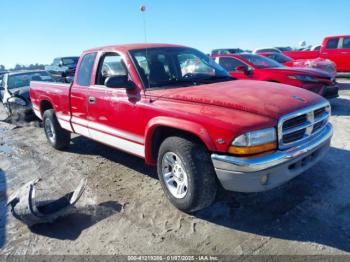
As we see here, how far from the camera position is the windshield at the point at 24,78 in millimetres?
9969

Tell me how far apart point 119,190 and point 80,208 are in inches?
23.6

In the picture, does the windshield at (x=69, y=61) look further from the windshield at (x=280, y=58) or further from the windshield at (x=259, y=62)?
the windshield at (x=259, y=62)

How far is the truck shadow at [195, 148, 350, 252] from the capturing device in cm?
290

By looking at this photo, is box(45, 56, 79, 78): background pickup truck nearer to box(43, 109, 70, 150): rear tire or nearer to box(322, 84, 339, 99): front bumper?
box(43, 109, 70, 150): rear tire

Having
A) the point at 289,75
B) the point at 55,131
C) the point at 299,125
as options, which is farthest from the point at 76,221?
the point at 289,75

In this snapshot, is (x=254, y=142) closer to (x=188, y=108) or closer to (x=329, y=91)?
(x=188, y=108)

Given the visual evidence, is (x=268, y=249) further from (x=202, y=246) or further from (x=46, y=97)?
(x=46, y=97)

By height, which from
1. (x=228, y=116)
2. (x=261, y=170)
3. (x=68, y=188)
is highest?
(x=228, y=116)

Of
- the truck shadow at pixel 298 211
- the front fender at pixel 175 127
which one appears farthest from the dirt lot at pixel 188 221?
the front fender at pixel 175 127

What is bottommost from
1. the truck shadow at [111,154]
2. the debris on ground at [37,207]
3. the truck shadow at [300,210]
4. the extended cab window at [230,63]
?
the truck shadow at [111,154]

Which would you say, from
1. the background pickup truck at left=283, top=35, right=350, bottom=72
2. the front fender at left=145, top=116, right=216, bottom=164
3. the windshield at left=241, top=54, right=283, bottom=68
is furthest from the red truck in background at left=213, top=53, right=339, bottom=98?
the background pickup truck at left=283, top=35, right=350, bottom=72

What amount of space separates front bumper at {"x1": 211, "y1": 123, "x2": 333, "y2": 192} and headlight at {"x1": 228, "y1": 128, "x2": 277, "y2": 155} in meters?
0.07

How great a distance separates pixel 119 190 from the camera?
414 centimetres

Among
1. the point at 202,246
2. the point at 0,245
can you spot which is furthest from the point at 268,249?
the point at 0,245
